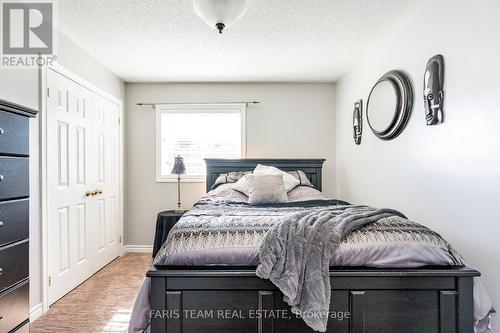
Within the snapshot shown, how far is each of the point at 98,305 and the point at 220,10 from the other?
8.21ft

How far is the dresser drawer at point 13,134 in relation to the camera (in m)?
1.49

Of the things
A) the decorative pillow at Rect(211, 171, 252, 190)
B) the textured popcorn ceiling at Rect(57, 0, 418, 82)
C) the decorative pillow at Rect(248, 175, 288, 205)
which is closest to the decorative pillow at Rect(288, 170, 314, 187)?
the decorative pillow at Rect(248, 175, 288, 205)

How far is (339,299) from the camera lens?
5.19 feet

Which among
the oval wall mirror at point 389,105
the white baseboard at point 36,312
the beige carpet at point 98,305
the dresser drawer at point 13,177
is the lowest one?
the beige carpet at point 98,305

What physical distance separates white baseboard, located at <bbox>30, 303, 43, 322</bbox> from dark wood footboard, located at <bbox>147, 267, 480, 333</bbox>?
1368 millimetres

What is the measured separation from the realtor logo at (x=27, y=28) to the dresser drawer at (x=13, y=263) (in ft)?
4.61

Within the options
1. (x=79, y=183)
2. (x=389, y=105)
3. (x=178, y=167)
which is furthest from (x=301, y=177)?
(x=79, y=183)

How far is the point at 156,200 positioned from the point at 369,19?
3.36 m

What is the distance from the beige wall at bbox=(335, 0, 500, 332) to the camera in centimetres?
159

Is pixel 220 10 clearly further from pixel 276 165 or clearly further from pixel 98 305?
pixel 98 305

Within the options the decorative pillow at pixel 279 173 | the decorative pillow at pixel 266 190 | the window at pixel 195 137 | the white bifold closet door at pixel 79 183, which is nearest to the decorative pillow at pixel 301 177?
the decorative pillow at pixel 279 173

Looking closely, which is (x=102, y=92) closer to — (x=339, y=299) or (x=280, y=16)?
(x=280, y=16)

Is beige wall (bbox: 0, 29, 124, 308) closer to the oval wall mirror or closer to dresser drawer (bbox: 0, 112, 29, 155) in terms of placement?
dresser drawer (bbox: 0, 112, 29, 155)

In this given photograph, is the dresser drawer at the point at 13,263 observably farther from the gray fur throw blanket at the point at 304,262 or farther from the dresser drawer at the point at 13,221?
the gray fur throw blanket at the point at 304,262
